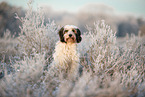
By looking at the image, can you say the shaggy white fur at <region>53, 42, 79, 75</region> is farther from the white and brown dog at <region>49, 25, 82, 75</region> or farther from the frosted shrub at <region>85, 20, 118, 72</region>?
the frosted shrub at <region>85, 20, 118, 72</region>

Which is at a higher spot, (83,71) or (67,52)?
(67,52)

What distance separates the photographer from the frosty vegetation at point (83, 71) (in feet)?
6.45

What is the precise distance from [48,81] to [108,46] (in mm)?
1916

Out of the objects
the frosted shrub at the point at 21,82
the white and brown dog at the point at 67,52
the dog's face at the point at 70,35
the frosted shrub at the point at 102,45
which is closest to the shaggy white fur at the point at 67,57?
the white and brown dog at the point at 67,52

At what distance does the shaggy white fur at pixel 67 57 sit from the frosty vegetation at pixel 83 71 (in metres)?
0.23

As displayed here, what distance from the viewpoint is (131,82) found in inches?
97.0

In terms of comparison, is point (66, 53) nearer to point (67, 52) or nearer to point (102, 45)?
point (67, 52)

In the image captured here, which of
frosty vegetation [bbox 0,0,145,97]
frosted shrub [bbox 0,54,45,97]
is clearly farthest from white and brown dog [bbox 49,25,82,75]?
frosted shrub [bbox 0,54,45,97]

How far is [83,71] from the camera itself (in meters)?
2.62

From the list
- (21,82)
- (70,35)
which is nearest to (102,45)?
(70,35)

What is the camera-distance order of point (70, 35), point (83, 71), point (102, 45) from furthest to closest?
point (102, 45), point (70, 35), point (83, 71)

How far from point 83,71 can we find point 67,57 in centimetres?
66

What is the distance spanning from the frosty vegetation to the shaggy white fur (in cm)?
23

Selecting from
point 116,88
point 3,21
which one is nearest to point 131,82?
point 116,88
